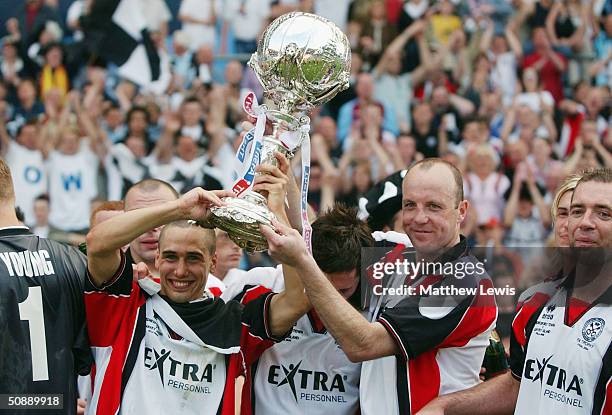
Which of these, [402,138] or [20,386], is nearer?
[20,386]

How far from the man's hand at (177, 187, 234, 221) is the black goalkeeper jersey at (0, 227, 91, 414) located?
2.16ft

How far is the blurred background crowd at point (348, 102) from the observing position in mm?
10789

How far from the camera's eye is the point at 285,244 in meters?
3.81

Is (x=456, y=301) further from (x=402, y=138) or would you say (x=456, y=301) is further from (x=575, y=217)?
(x=402, y=138)

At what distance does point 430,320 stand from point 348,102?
7.50 metres

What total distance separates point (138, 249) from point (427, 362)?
1.62 metres

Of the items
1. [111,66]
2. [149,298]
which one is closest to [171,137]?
[111,66]

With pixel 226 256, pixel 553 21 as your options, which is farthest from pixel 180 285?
pixel 553 21

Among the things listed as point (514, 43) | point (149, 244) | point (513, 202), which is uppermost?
point (514, 43)

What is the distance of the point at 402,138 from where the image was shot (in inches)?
445

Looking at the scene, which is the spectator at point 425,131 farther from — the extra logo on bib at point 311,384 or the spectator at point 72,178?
the extra logo on bib at point 311,384

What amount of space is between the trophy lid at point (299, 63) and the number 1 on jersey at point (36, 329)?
3.75 feet

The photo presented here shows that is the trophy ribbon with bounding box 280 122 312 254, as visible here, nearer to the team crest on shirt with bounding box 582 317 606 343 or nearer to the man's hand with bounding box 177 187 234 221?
the man's hand with bounding box 177 187 234 221

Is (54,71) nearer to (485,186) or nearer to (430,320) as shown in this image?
(485,186)
